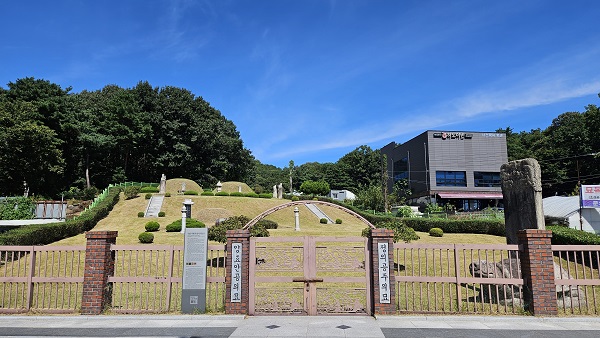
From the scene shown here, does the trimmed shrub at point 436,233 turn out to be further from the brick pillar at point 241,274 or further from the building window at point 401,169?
the building window at point 401,169

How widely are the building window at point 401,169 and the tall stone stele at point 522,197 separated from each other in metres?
45.4

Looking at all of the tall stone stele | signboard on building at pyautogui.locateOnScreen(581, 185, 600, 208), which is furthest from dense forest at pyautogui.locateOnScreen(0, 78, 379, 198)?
signboard on building at pyautogui.locateOnScreen(581, 185, 600, 208)

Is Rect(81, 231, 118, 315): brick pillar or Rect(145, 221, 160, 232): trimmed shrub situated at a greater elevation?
Rect(145, 221, 160, 232): trimmed shrub

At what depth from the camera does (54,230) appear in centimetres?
2134

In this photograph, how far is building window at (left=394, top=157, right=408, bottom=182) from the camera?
60078mm

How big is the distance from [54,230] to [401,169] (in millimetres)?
50915

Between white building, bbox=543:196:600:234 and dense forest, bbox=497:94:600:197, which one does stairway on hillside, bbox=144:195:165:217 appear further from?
dense forest, bbox=497:94:600:197

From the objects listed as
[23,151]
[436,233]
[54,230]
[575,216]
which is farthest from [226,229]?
[23,151]

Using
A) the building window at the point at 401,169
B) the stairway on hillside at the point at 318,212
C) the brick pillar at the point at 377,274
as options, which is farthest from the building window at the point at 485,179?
the brick pillar at the point at 377,274

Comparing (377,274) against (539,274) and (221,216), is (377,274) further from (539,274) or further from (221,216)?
(221,216)

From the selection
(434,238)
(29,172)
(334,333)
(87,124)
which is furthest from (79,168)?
(334,333)

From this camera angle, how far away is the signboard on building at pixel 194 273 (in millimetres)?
9500

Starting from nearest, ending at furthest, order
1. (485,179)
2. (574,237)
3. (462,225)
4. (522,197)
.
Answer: (522,197) → (574,237) → (462,225) → (485,179)

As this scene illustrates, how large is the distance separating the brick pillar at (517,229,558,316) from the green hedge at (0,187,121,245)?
18.8 m
